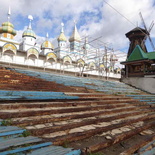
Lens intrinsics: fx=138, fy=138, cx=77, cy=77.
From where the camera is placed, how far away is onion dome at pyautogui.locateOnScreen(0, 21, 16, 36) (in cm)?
2328

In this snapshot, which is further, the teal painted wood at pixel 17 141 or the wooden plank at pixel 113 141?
the wooden plank at pixel 113 141

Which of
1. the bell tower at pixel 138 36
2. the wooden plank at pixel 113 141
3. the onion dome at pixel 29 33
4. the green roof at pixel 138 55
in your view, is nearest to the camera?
the wooden plank at pixel 113 141

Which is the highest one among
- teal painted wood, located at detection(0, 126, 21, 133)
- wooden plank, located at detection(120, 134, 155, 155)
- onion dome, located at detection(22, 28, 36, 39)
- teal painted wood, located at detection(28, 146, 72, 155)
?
onion dome, located at detection(22, 28, 36, 39)

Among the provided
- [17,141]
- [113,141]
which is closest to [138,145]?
[113,141]

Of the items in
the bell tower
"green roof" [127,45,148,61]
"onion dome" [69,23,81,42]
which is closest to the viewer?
"green roof" [127,45,148,61]

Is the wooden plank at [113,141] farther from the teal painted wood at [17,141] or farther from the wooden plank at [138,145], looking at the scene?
the teal painted wood at [17,141]

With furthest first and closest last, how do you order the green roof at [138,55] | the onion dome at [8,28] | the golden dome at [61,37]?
1. the golden dome at [61,37]
2. the onion dome at [8,28]
3. the green roof at [138,55]

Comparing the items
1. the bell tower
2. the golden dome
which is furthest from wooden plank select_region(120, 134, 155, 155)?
the golden dome

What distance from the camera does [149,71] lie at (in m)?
11.3

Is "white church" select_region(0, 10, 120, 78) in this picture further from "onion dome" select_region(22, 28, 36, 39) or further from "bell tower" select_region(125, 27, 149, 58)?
"bell tower" select_region(125, 27, 149, 58)

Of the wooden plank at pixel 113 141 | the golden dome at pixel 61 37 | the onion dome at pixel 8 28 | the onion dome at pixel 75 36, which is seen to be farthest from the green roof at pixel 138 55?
the golden dome at pixel 61 37

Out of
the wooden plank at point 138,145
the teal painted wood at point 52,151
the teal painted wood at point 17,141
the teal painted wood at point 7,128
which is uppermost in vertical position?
the teal painted wood at point 7,128

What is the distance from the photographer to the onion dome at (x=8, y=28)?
2328 cm

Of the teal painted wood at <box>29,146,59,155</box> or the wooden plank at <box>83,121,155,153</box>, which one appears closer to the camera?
the teal painted wood at <box>29,146,59,155</box>
